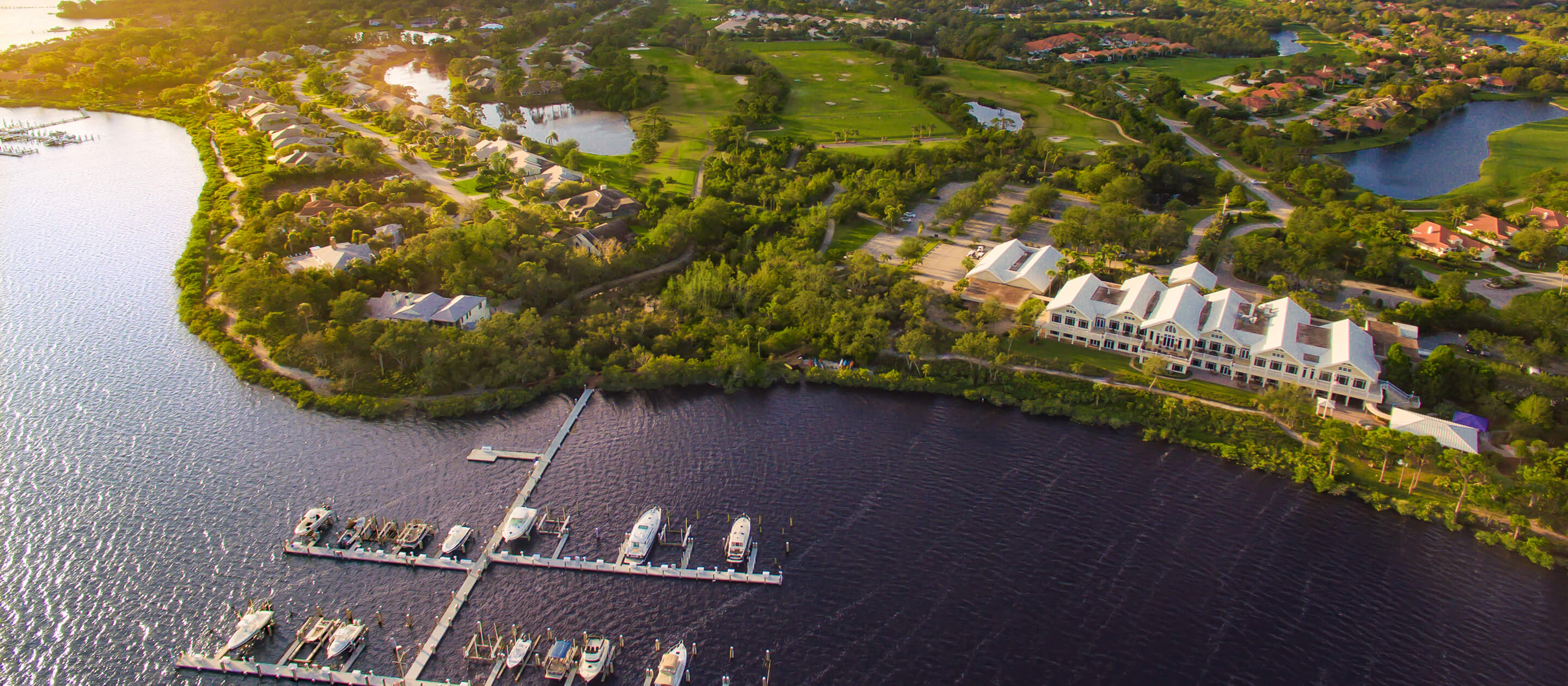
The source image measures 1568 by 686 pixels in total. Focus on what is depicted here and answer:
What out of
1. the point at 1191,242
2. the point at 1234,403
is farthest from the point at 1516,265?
the point at 1234,403

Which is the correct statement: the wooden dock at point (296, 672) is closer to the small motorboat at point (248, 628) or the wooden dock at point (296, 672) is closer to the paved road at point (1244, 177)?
the small motorboat at point (248, 628)

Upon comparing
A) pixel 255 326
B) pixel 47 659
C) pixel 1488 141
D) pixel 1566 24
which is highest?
pixel 1566 24

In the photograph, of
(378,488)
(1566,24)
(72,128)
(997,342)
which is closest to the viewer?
(378,488)

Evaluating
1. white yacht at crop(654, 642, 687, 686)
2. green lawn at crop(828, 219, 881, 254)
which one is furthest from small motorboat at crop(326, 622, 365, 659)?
green lawn at crop(828, 219, 881, 254)

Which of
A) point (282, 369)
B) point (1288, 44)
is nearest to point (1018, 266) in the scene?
point (282, 369)

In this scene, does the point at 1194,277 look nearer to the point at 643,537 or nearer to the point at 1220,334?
the point at 1220,334

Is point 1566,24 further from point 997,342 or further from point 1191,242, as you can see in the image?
point 997,342

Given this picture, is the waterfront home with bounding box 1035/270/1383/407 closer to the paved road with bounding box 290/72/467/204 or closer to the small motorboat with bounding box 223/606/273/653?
the small motorboat with bounding box 223/606/273/653
